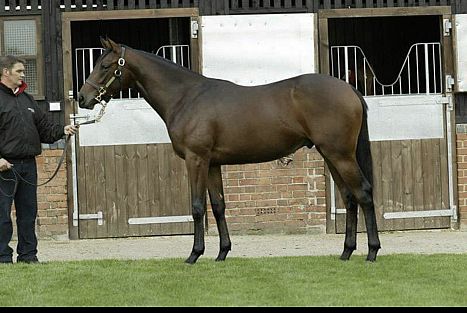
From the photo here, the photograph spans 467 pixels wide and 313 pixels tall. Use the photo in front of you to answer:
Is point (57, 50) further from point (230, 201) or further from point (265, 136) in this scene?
point (265, 136)

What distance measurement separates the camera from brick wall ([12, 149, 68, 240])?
505 inches

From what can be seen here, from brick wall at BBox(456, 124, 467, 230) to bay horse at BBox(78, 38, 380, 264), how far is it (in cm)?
373

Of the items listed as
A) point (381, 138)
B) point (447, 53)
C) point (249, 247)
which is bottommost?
point (249, 247)

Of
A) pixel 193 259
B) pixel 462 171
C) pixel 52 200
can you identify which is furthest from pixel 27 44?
pixel 462 171

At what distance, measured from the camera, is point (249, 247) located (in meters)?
12.1

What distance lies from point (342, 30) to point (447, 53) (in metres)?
2.37

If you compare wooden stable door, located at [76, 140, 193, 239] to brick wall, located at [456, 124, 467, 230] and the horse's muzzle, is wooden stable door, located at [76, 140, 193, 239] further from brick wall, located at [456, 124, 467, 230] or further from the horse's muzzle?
brick wall, located at [456, 124, 467, 230]

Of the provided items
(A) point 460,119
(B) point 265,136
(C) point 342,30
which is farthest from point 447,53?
(B) point 265,136

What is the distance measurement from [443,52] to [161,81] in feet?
15.3

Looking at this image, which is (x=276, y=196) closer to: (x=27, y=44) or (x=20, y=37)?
(x=27, y=44)

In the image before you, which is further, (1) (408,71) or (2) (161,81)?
(1) (408,71)

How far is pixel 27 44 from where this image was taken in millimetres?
12844

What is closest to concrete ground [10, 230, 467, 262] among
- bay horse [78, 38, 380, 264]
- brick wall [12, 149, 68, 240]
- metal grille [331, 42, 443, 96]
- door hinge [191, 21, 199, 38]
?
brick wall [12, 149, 68, 240]

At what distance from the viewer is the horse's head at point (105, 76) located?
387 inches
